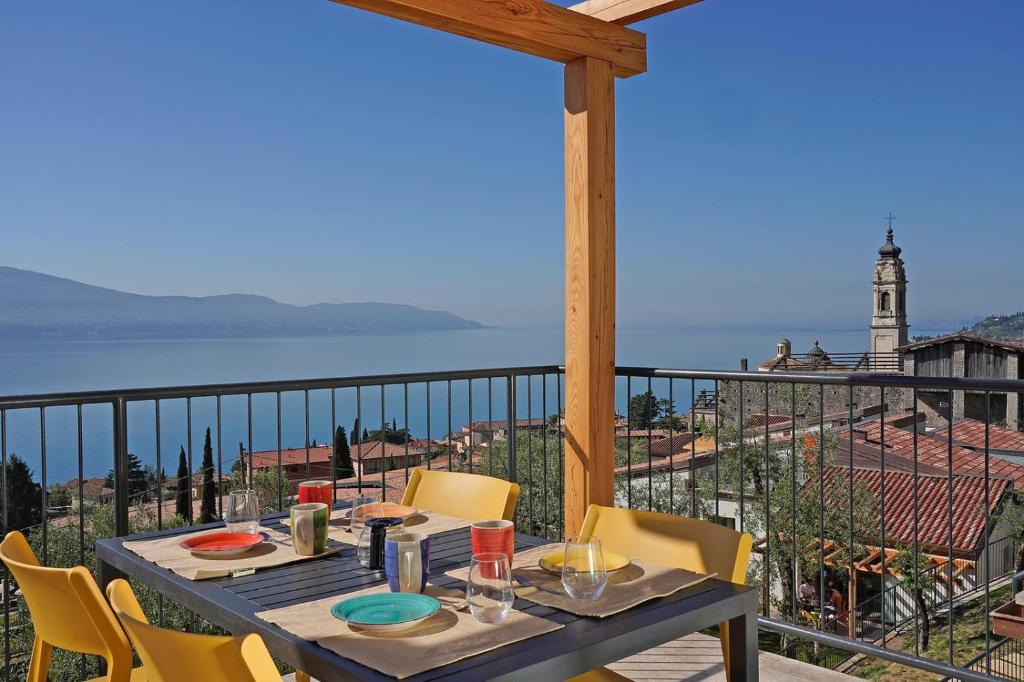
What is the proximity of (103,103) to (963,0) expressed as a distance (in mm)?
41730

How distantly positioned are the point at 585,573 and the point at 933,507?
695 inches

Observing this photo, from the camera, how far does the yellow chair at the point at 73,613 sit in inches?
58.8

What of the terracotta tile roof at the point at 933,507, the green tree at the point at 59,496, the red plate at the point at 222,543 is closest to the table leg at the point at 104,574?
the red plate at the point at 222,543

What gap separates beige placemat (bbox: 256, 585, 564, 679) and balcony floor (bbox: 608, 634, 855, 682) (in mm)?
1797

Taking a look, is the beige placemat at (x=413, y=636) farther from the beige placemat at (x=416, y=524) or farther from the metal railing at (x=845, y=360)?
the metal railing at (x=845, y=360)

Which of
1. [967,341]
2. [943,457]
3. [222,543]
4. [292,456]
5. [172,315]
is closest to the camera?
[222,543]

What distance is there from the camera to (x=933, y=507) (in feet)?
54.6

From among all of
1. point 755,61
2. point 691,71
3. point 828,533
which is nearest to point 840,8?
point 755,61

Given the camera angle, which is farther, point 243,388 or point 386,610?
point 243,388

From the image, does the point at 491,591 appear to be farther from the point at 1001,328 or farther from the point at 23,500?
the point at 1001,328

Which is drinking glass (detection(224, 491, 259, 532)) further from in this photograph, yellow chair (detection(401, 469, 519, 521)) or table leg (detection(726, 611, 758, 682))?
table leg (detection(726, 611, 758, 682))

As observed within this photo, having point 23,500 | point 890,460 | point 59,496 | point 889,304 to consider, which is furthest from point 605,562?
point 889,304

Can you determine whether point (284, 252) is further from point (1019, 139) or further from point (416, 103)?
point (1019, 139)

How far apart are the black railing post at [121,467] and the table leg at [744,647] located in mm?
2258
